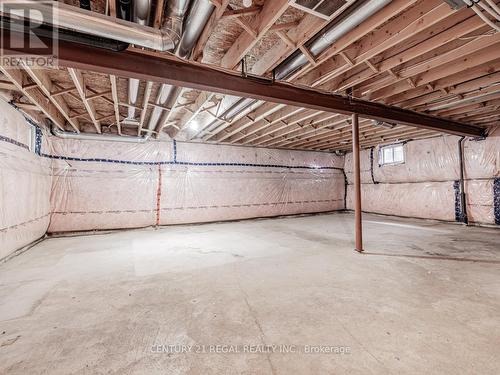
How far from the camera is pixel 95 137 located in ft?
16.7

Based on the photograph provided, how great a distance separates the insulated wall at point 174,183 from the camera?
4996mm

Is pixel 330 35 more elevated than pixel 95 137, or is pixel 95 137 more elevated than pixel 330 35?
pixel 330 35

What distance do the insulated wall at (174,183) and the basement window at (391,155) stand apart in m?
1.71

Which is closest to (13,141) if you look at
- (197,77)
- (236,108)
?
(197,77)

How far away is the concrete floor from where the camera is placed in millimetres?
1306

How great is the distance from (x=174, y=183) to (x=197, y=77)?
3900 mm

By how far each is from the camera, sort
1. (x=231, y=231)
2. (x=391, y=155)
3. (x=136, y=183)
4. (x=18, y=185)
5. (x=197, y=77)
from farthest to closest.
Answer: (x=391, y=155) < (x=136, y=183) < (x=231, y=231) < (x=18, y=185) < (x=197, y=77)

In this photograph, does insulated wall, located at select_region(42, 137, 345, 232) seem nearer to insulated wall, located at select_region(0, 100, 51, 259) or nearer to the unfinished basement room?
the unfinished basement room

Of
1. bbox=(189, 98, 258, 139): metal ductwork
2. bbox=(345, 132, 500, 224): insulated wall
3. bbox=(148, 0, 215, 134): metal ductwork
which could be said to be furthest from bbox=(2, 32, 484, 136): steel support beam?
bbox=(345, 132, 500, 224): insulated wall

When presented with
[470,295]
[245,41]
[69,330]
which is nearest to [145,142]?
[245,41]

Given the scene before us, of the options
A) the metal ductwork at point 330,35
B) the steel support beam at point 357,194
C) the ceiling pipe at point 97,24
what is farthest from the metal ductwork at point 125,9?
the steel support beam at point 357,194

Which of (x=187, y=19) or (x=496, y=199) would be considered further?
(x=496, y=199)

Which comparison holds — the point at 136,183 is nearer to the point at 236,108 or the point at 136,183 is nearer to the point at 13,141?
the point at 13,141

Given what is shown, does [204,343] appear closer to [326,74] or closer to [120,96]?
[326,74]
